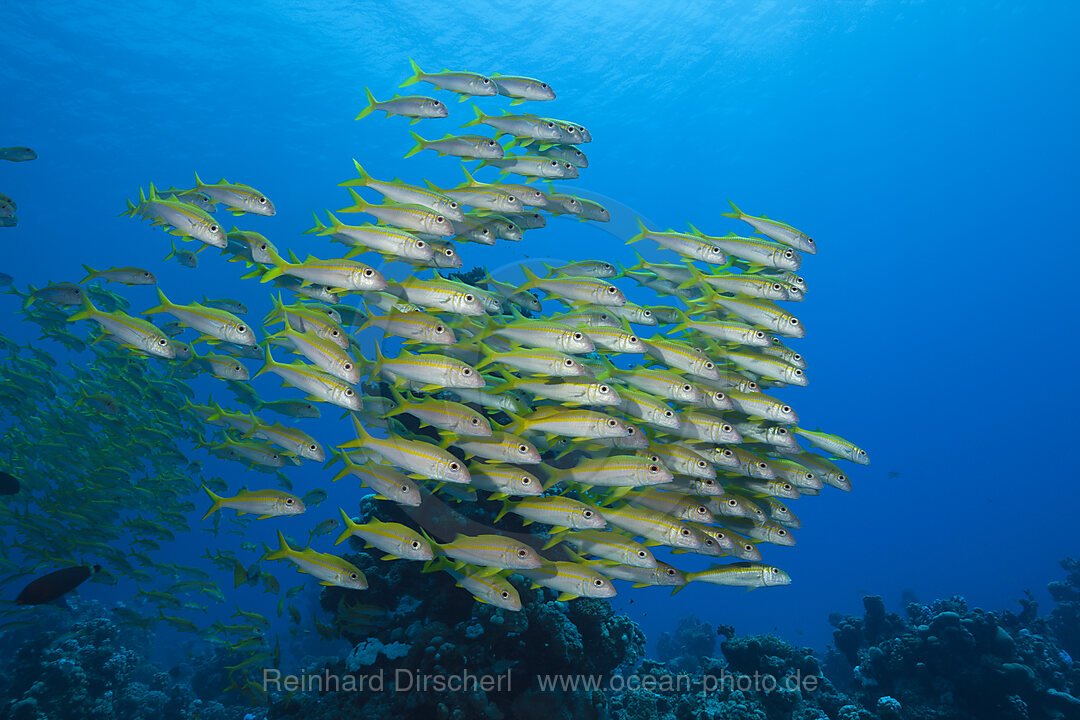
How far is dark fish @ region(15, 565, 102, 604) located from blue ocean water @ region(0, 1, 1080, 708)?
7.26 m

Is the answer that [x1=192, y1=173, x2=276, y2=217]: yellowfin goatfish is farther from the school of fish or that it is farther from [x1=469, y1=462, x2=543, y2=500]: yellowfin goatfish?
[x1=469, y1=462, x2=543, y2=500]: yellowfin goatfish

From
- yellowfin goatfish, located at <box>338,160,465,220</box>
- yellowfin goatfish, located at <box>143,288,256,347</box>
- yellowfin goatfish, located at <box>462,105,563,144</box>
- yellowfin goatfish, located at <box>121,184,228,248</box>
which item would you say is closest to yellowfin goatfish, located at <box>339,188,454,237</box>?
yellowfin goatfish, located at <box>338,160,465,220</box>

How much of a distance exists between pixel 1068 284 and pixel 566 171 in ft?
341

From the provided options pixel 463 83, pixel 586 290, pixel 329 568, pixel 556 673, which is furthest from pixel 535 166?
pixel 556 673

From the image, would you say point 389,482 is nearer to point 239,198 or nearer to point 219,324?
point 219,324

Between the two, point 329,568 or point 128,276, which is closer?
point 329,568

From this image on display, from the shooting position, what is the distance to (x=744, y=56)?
43.2 m

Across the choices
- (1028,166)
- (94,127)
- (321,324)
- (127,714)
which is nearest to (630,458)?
(321,324)

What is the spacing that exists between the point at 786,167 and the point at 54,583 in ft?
238

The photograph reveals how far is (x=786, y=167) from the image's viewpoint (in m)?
63.2

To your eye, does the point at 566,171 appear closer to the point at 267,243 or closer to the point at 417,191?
the point at 417,191

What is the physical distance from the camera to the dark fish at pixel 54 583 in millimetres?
5168

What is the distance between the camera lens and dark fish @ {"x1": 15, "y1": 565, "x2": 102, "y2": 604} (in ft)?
17.0

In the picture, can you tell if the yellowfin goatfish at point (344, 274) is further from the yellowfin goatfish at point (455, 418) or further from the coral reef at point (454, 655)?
the coral reef at point (454, 655)
